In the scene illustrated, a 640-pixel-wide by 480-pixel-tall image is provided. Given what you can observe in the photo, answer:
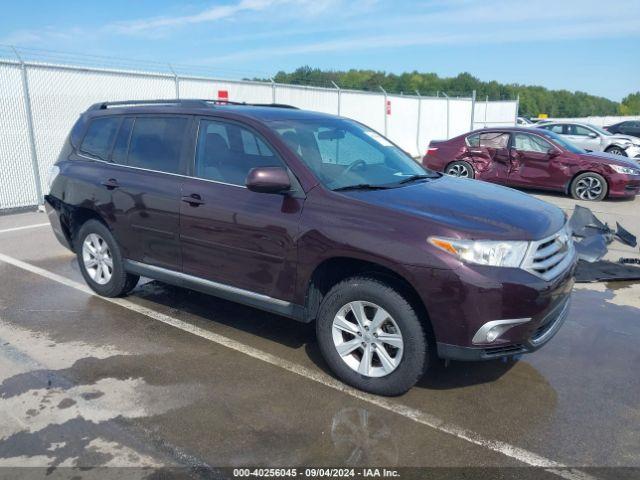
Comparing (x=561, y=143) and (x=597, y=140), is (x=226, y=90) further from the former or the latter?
(x=597, y=140)

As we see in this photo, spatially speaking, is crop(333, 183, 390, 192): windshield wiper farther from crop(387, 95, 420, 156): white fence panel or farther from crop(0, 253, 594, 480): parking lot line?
crop(387, 95, 420, 156): white fence panel

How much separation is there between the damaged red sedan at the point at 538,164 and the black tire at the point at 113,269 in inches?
348

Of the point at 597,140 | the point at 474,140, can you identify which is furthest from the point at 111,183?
the point at 597,140

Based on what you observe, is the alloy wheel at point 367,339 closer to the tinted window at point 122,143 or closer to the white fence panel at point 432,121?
the tinted window at point 122,143

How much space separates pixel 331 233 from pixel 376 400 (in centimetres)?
113

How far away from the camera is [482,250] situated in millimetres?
3232

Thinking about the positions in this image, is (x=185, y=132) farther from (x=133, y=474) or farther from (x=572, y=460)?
(x=572, y=460)

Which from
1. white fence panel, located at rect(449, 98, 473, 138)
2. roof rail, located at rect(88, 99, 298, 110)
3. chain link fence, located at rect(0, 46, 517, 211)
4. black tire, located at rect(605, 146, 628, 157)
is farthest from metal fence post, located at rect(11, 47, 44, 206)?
white fence panel, located at rect(449, 98, 473, 138)

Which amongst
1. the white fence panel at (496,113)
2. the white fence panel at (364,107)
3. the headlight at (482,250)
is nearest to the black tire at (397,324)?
the headlight at (482,250)

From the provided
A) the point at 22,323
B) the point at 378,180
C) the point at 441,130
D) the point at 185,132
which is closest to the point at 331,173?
the point at 378,180

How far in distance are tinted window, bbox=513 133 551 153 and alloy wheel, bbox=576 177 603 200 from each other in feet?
3.21

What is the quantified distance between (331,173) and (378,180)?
1.27 feet

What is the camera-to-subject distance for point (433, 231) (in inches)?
130

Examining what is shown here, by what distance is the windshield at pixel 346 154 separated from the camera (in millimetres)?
4008
